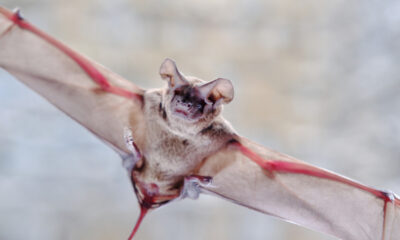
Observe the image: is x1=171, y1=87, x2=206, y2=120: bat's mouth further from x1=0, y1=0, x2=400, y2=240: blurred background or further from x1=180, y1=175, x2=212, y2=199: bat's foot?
x1=0, y1=0, x2=400, y2=240: blurred background

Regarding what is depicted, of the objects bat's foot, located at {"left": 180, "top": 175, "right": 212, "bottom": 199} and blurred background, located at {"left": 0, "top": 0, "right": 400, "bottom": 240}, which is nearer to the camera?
bat's foot, located at {"left": 180, "top": 175, "right": 212, "bottom": 199}

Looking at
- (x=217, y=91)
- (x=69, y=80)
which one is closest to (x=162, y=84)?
(x=69, y=80)

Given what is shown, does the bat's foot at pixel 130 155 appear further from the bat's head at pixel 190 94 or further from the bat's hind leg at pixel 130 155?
the bat's head at pixel 190 94

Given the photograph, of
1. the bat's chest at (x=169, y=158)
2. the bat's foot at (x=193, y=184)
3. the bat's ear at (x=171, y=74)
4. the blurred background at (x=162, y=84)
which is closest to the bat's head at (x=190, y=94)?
the bat's ear at (x=171, y=74)

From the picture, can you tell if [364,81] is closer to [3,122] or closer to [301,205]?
[301,205]

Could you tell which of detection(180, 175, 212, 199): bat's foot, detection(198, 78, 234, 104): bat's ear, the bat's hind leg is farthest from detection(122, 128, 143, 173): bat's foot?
detection(198, 78, 234, 104): bat's ear

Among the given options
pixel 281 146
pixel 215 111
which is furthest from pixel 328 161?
pixel 215 111

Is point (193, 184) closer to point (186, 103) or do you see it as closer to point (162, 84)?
point (186, 103)

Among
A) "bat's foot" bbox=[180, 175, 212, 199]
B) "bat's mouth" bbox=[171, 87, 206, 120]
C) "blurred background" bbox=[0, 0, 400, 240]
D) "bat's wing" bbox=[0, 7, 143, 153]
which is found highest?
"blurred background" bbox=[0, 0, 400, 240]
